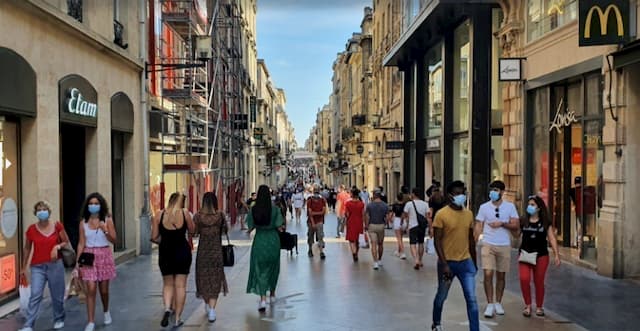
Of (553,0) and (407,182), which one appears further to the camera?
(407,182)

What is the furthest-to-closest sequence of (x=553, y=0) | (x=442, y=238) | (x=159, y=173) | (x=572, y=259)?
(x=159, y=173) → (x=553, y=0) → (x=572, y=259) → (x=442, y=238)

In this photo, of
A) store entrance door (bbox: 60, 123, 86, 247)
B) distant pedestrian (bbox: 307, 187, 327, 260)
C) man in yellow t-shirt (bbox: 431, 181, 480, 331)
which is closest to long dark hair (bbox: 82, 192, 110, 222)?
man in yellow t-shirt (bbox: 431, 181, 480, 331)

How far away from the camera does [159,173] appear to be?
18469 millimetres

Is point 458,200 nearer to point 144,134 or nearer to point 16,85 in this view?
point 16,85

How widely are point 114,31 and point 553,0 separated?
9.49 meters

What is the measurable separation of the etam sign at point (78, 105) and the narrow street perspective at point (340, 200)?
0.25 feet

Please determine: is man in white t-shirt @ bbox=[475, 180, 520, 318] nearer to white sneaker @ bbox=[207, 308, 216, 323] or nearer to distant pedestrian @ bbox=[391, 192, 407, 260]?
white sneaker @ bbox=[207, 308, 216, 323]

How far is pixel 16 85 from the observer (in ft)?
28.9

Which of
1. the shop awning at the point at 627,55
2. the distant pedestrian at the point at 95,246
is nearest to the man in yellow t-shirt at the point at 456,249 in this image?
the distant pedestrian at the point at 95,246

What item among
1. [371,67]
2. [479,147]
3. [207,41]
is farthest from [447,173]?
[371,67]

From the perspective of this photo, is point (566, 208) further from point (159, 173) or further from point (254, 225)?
point (159, 173)

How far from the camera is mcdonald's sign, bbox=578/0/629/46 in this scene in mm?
10305

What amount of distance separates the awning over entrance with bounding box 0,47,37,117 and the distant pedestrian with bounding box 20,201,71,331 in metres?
1.90

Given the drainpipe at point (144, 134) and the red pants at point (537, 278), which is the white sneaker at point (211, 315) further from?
the drainpipe at point (144, 134)
